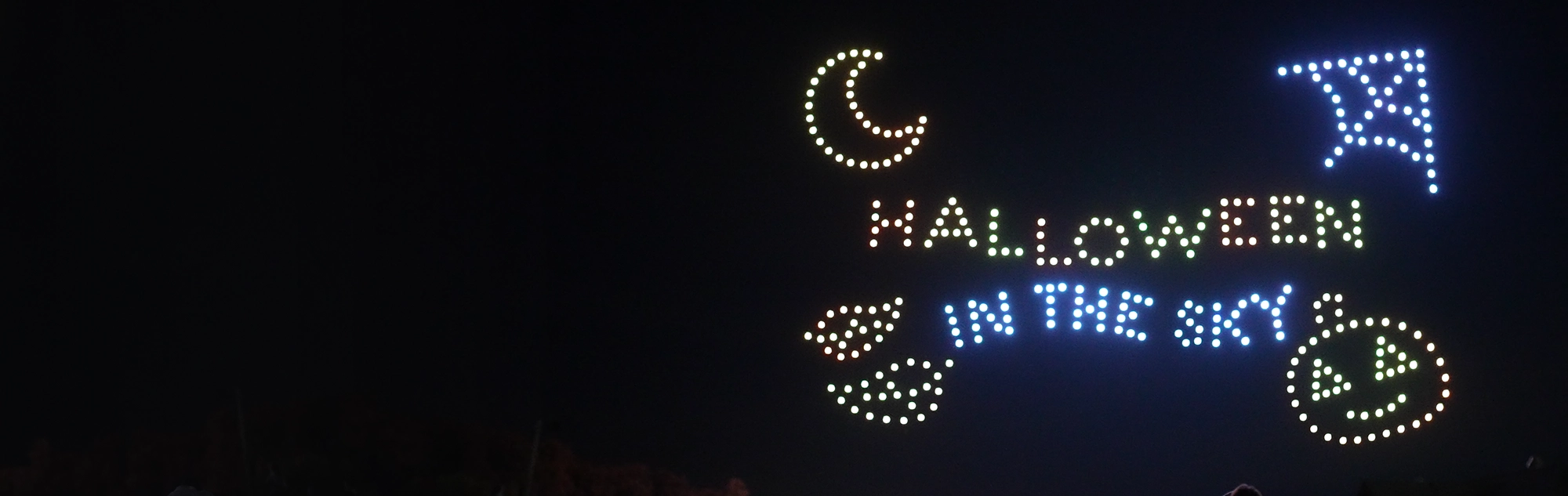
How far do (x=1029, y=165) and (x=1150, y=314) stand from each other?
0.45 meters

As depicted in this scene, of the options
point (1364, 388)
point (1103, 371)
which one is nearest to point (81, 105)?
point (1103, 371)

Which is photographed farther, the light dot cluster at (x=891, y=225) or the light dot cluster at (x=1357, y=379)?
the light dot cluster at (x=891, y=225)

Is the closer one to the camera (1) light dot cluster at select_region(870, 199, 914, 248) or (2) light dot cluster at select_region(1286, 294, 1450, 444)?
(2) light dot cluster at select_region(1286, 294, 1450, 444)

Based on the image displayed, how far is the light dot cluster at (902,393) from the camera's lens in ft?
11.2

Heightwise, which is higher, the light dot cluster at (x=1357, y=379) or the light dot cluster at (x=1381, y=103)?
the light dot cluster at (x=1381, y=103)

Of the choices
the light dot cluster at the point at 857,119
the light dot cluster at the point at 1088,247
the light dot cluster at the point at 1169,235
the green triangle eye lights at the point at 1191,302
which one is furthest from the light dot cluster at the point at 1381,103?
the light dot cluster at the point at 857,119

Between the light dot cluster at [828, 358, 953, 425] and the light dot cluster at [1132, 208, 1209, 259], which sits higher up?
the light dot cluster at [1132, 208, 1209, 259]

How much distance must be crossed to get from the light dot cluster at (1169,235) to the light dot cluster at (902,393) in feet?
1.82

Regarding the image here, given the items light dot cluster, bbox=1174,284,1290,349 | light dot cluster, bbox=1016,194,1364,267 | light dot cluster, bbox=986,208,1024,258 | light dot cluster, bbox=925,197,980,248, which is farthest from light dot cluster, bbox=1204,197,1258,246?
light dot cluster, bbox=925,197,980,248

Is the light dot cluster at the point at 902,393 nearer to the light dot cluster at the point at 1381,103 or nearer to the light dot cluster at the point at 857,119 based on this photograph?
the light dot cluster at the point at 857,119

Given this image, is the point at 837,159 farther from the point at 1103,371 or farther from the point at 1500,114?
the point at 1500,114

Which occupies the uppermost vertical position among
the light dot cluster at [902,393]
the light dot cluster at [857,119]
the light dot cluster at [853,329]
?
the light dot cluster at [857,119]

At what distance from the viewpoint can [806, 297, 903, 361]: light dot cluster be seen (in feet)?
11.2

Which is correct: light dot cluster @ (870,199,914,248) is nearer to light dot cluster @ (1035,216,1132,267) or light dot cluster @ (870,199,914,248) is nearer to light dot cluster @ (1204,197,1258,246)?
light dot cluster @ (1035,216,1132,267)
